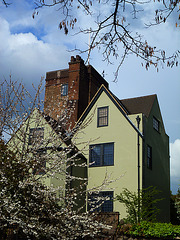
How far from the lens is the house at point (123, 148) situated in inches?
818

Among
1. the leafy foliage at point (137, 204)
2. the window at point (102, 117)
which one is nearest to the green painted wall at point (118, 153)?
the window at point (102, 117)

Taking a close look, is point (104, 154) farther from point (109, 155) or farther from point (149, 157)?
point (149, 157)

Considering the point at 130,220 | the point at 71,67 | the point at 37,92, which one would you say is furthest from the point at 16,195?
the point at 71,67

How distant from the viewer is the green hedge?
13.8 metres

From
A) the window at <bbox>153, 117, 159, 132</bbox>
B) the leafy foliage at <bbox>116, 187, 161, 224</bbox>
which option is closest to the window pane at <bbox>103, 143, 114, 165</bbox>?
the leafy foliage at <bbox>116, 187, 161, 224</bbox>

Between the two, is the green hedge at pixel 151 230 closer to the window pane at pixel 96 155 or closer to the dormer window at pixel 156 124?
the window pane at pixel 96 155

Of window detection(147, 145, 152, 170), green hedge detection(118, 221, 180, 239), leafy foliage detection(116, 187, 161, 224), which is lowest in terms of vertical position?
green hedge detection(118, 221, 180, 239)

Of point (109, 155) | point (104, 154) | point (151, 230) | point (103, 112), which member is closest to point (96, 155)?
point (104, 154)

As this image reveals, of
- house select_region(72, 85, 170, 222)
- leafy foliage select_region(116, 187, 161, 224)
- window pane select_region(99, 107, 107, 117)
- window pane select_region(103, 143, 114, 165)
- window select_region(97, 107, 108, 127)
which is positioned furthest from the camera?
window pane select_region(99, 107, 107, 117)

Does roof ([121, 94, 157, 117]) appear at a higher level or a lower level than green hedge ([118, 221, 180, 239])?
higher

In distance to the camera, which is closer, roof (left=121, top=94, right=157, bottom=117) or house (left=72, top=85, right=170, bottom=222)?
house (left=72, top=85, right=170, bottom=222)

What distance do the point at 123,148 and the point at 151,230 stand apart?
7.81 meters

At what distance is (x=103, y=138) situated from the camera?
2228 centimetres

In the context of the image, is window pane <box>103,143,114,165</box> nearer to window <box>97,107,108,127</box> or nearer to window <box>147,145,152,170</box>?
window <box>97,107,108,127</box>
